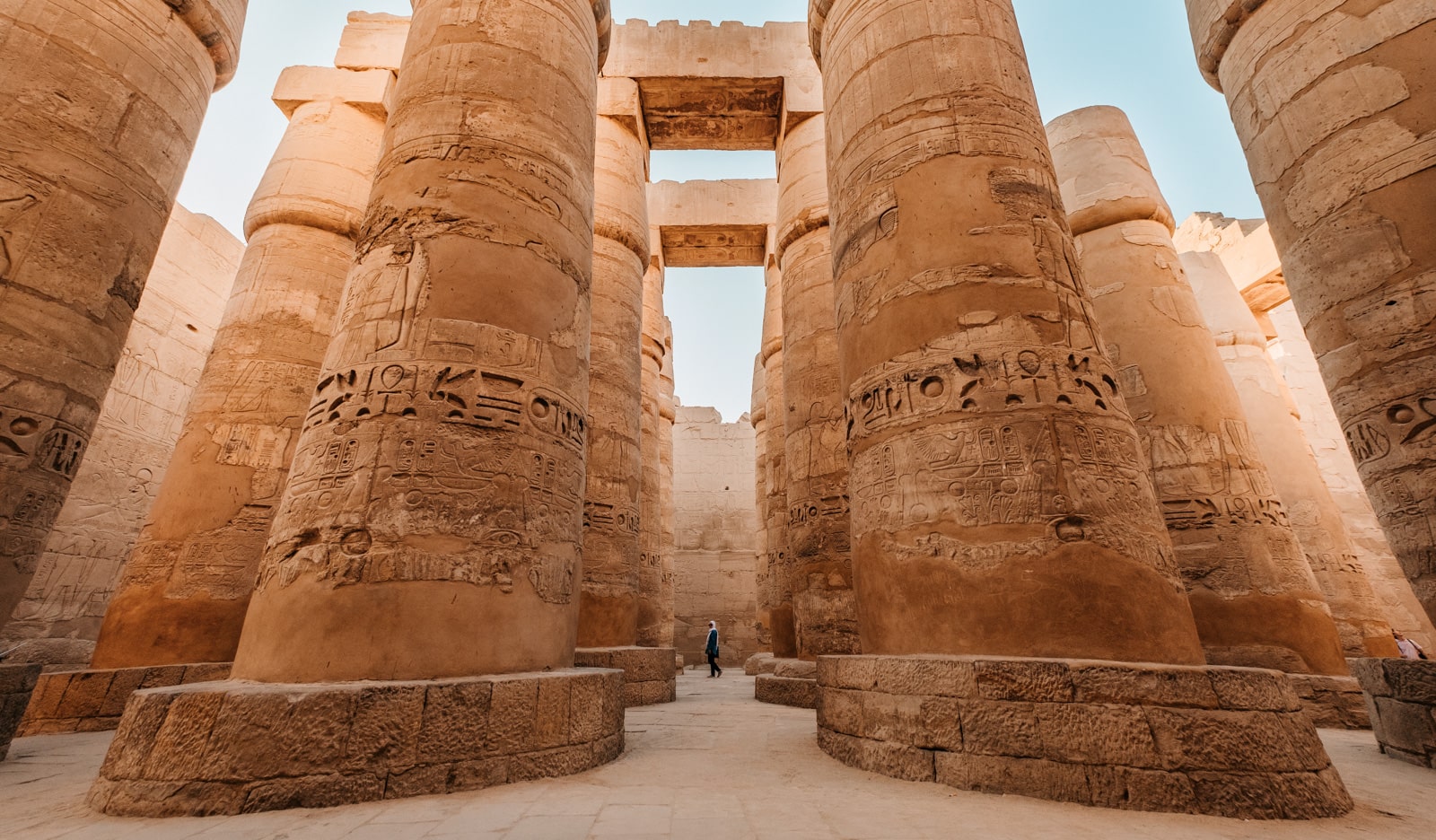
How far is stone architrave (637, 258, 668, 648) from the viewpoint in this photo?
9.30 metres

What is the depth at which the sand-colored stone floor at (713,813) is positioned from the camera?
209cm

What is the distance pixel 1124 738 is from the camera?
8.04 feet

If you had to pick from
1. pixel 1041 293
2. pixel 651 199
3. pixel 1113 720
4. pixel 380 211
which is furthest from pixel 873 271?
pixel 651 199

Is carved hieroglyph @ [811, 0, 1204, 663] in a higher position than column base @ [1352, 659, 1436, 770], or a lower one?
higher

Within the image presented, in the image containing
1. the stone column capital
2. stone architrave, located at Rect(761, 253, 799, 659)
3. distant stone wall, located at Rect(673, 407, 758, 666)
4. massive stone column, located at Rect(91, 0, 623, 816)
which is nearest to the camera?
massive stone column, located at Rect(91, 0, 623, 816)

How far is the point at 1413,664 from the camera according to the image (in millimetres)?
3316

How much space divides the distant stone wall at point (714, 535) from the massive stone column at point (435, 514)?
13272 millimetres

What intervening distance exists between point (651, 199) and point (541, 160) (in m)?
9.65

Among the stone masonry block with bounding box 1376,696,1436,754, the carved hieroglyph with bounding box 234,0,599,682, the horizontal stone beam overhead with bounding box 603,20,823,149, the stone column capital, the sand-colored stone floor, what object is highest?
the horizontal stone beam overhead with bounding box 603,20,823,149

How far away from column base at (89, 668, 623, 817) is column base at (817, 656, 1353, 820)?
6.32 feet

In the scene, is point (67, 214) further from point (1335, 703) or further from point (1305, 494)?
point (1305, 494)

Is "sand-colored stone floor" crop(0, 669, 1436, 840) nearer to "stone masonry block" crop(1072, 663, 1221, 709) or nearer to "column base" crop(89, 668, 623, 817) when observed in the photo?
"column base" crop(89, 668, 623, 817)

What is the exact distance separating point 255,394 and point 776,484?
263 inches

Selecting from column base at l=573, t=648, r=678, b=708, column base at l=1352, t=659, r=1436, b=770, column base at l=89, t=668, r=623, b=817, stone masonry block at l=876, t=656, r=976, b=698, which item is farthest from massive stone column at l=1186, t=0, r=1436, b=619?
column base at l=573, t=648, r=678, b=708
